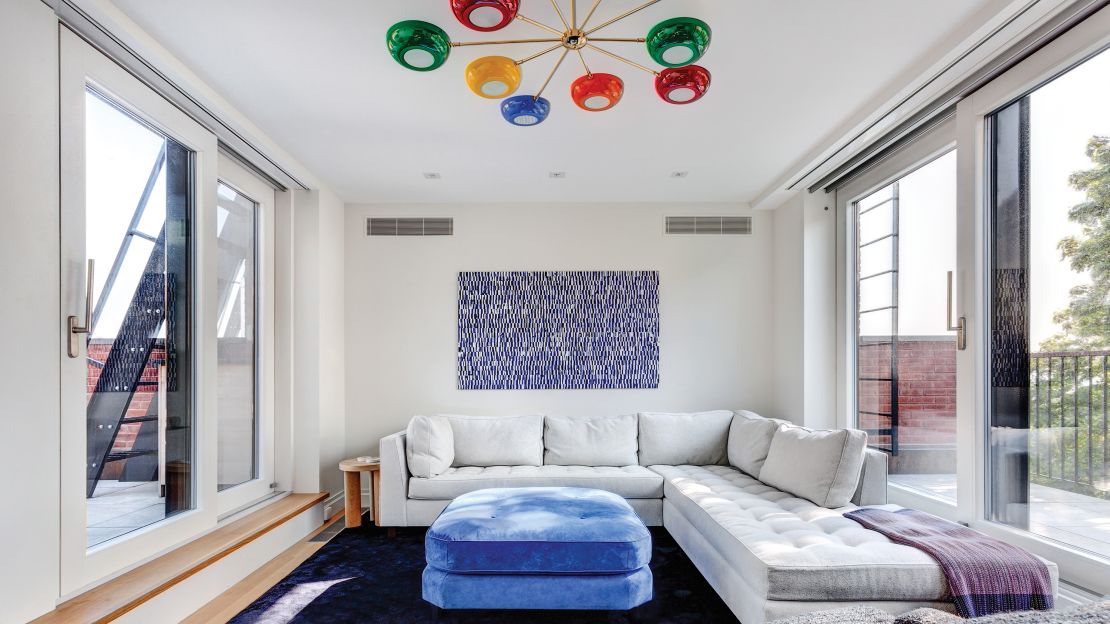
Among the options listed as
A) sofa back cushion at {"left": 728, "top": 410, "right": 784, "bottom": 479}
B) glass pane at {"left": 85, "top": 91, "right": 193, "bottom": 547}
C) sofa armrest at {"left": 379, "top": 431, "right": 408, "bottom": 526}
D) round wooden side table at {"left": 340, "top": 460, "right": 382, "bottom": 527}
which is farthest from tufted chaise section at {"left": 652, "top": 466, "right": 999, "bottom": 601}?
glass pane at {"left": 85, "top": 91, "right": 193, "bottom": 547}

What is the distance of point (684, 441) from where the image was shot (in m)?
4.59

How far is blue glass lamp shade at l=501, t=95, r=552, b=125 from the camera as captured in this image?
2.48 metres

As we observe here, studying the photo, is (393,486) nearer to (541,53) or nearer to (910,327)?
(541,53)

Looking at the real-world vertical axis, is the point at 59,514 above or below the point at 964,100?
below

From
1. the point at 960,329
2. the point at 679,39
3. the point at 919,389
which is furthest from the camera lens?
the point at 919,389

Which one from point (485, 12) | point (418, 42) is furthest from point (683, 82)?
point (418, 42)

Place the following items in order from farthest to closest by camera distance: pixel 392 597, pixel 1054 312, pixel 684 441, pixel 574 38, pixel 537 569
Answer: pixel 684 441 → pixel 392 597 → pixel 537 569 → pixel 1054 312 → pixel 574 38

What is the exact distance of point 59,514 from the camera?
2.18m

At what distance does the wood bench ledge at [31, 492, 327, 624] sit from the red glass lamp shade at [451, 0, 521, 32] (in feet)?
7.72

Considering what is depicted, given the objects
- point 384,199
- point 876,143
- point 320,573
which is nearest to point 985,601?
point 876,143

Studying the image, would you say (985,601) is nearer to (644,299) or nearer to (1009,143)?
(1009,143)

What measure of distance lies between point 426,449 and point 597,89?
2.80m

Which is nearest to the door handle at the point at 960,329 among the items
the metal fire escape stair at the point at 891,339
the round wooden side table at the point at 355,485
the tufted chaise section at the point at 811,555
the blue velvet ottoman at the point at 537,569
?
the metal fire escape stair at the point at 891,339

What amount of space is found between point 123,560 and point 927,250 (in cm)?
417
